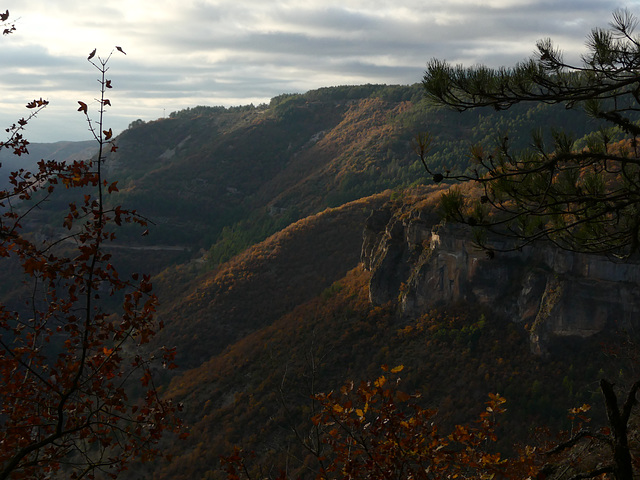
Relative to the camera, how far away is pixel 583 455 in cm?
774

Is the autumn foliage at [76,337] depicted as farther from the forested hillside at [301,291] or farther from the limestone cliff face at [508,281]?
the limestone cliff face at [508,281]

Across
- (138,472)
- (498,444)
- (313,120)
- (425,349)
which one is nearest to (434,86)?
(498,444)

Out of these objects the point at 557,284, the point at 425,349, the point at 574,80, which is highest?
the point at 574,80

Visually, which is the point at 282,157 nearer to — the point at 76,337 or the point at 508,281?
the point at 508,281

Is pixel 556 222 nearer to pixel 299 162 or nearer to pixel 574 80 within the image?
pixel 574 80

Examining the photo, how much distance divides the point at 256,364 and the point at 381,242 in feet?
56.2

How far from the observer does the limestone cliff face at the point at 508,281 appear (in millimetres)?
30062

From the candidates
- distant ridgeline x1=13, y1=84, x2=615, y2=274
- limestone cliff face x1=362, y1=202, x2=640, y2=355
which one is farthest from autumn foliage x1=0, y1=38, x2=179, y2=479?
distant ridgeline x1=13, y1=84, x2=615, y2=274

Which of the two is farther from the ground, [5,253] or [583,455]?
[5,253]

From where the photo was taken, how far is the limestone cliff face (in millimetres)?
30062

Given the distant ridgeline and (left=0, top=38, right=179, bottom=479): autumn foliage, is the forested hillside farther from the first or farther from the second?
(left=0, top=38, right=179, bottom=479): autumn foliage

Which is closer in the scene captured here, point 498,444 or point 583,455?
point 583,455

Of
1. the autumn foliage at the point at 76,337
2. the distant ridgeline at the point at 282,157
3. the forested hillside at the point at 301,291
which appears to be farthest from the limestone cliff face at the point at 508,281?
the distant ridgeline at the point at 282,157

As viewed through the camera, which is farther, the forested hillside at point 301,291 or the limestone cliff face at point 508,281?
the forested hillside at point 301,291
